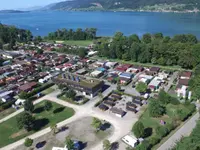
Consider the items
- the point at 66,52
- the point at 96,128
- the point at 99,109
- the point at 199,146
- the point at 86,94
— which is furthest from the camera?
the point at 66,52

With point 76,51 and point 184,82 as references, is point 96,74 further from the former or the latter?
point 76,51

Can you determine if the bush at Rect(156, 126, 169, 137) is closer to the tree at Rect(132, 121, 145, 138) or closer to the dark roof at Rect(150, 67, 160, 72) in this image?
the tree at Rect(132, 121, 145, 138)

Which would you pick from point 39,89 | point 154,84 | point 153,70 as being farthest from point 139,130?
point 153,70

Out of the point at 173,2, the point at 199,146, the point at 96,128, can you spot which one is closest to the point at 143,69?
the point at 96,128

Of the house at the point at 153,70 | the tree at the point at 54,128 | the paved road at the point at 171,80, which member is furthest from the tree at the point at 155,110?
the house at the point at 153,70

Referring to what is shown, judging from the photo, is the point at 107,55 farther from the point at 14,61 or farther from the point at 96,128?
the point at 96,128

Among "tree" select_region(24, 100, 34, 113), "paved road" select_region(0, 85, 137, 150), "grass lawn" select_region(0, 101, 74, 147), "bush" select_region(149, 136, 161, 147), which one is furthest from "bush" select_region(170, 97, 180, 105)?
"tree" select_region(24, 100, 34, 113)
